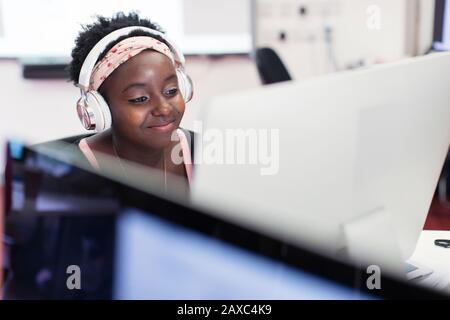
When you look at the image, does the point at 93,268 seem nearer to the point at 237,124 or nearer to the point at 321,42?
the point at 237,124

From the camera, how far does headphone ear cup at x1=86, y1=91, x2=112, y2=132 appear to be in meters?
1.25

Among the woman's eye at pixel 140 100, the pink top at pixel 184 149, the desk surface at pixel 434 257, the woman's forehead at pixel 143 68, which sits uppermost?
the woman's forehead at pixel 143 68

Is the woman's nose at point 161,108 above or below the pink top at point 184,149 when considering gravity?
above

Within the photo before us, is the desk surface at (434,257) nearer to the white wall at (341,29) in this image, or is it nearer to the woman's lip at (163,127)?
the woman's lip at (163,127)

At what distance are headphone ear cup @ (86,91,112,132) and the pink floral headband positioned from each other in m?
0.02

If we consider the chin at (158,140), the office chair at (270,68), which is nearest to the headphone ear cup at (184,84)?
the chin at (158,140)

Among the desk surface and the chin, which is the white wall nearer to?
the chin

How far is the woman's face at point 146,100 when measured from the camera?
123 cm

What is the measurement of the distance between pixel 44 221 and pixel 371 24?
2751 millimetres

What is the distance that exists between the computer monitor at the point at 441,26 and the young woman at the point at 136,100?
1.77 metres

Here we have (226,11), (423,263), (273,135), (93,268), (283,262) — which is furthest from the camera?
(226,11)

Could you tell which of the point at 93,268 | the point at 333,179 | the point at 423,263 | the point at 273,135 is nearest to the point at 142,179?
the point at 93,268

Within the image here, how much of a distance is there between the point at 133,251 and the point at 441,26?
2649 mm

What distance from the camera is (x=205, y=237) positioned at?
369mm
